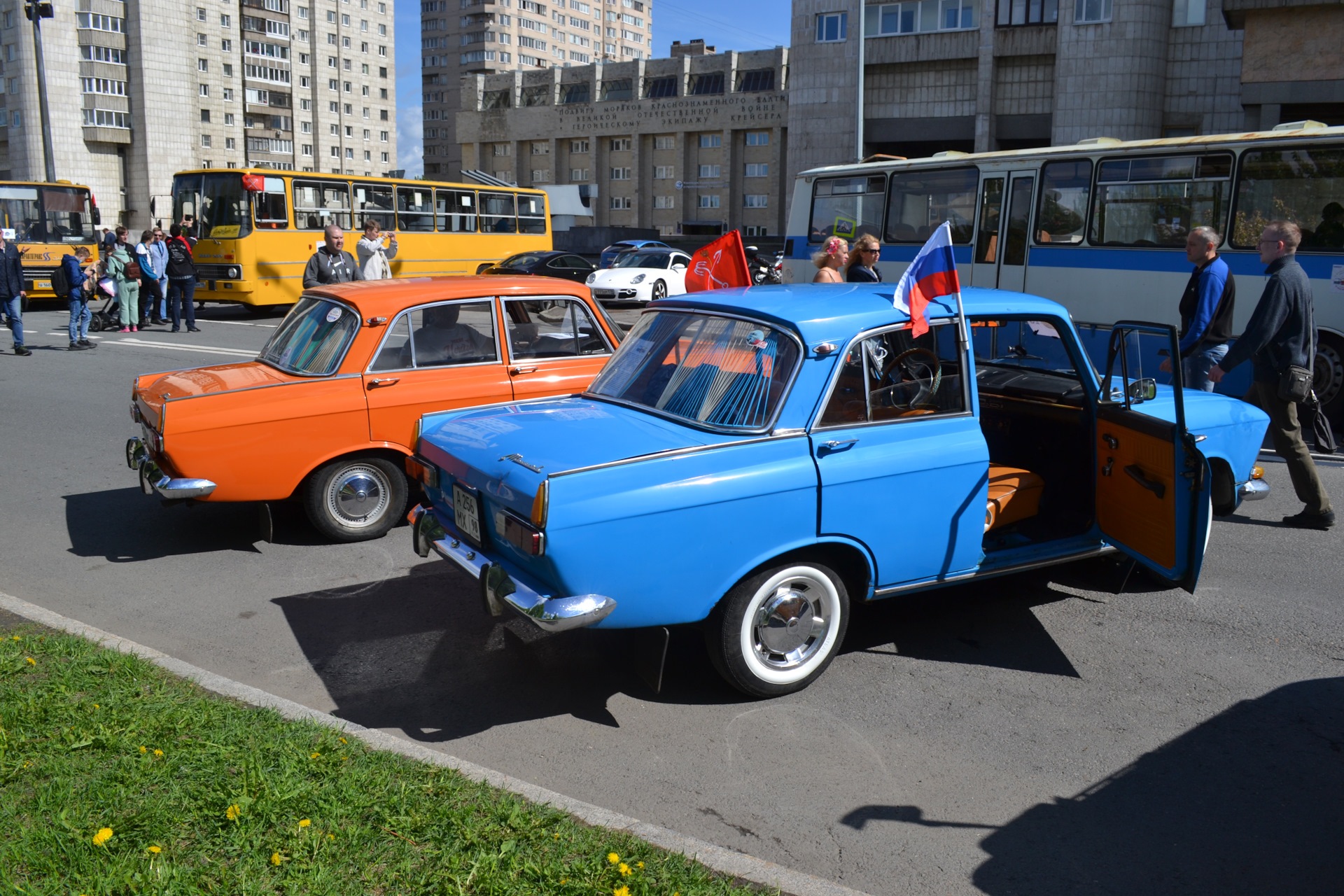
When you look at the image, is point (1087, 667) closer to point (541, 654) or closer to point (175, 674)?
point (541, 654)

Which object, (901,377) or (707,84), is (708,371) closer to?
(901,377)

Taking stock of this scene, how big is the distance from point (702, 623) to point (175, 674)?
2.23 meters

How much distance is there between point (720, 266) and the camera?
7.73 metres

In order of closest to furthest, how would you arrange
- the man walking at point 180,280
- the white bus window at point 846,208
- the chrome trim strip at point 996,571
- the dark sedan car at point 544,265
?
the chrome trim strip at point 996,571 → the white bus window at point 846,208 → the man walking at point 180,280 → the dark sedan car at point 544,265

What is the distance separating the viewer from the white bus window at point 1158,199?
11023mm

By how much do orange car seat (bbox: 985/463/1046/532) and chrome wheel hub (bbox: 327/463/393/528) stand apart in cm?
380

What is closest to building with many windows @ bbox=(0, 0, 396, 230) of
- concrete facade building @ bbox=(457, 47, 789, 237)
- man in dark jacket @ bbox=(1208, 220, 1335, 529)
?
concrete facade building @ bbox=(457, 47, 789, 237)

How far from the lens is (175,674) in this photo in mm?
4387

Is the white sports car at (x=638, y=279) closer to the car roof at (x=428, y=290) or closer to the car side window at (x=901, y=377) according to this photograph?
the car roof at (x=428, y=290)

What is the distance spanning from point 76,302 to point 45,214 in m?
9.04

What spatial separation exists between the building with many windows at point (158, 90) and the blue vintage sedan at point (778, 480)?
79752 millimetres

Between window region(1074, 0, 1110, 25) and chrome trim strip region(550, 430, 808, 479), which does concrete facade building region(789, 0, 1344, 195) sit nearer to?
window region(1074, 0, 1110, 25)

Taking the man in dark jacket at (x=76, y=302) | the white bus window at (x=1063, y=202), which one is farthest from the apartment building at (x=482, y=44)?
the white bus window at (x=1063, y=202)

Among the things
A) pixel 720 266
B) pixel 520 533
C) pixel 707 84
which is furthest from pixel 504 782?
pixel 707 84
